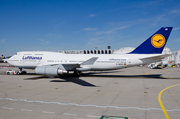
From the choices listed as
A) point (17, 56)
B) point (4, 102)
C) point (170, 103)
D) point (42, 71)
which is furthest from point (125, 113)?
point (17, 56)

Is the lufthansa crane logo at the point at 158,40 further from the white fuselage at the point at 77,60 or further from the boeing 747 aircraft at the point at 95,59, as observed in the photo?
the white fuselage at the point at 77,60

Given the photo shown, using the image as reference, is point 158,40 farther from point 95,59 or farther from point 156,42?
point 95,59

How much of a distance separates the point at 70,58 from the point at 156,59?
15.9 metres

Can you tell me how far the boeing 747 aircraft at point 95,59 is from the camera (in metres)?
23.4

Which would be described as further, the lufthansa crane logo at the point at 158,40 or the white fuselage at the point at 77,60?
the white fuselage at the point at 77,60

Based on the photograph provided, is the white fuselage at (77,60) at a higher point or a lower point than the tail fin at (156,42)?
lower

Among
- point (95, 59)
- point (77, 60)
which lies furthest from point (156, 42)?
point (77, 60)

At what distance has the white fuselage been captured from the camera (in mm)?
26203

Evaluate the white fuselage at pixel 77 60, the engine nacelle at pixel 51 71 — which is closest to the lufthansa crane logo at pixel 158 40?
the white fuselage at pixel 77 60

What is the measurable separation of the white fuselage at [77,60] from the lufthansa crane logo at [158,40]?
82.7 inches

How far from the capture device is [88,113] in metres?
9.11

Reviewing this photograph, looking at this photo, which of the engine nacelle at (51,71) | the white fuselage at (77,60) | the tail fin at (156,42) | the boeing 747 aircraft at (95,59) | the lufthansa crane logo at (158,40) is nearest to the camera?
the engine nacelle at (51,71)

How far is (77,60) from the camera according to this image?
2825 centimetres

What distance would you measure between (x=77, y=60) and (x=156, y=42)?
48.6 feet
